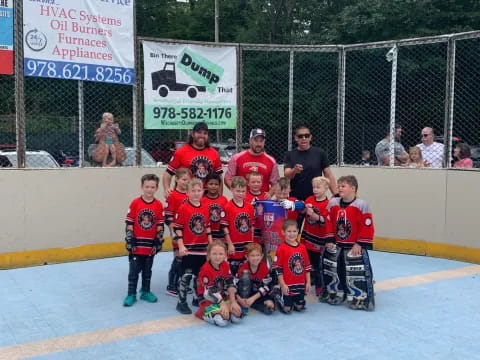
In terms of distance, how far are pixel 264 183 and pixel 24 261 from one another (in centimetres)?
344

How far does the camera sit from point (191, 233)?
17.2 ft

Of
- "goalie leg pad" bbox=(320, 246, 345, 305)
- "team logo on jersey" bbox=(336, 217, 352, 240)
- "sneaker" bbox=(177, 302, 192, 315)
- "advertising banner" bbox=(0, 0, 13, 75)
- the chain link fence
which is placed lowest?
"sneaker" bbox=(177, 302, 192, 315)

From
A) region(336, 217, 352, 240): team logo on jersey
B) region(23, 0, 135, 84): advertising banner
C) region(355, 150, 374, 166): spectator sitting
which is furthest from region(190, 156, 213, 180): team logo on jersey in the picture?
region(355, 150, 374, 166): spectator sitting

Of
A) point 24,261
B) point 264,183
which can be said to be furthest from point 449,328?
point 24,261

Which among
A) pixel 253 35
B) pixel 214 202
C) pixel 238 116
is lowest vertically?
pixel 214 202

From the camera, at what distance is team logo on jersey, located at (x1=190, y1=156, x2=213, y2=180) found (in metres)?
5.91

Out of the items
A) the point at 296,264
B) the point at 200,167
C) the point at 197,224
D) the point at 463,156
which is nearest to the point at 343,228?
the point at 296,264

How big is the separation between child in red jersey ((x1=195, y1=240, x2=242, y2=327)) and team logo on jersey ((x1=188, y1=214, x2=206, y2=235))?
305 mm

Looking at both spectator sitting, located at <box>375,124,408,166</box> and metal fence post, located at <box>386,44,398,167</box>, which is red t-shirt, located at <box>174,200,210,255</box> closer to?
metal fence post, located at <box>386,44,398,167</box>

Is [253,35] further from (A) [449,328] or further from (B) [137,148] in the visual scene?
(A) [449,328]

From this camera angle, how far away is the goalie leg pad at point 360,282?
5.28 meters

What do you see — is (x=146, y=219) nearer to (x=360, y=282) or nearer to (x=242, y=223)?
(x=242, y=223)

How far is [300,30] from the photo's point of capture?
25.0m

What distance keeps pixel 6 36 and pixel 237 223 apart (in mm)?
3995
